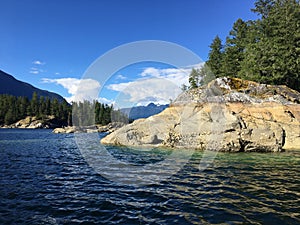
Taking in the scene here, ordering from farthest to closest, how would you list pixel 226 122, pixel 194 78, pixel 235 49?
pixel 194 78 < pixel 235 49 < pixel 226 122

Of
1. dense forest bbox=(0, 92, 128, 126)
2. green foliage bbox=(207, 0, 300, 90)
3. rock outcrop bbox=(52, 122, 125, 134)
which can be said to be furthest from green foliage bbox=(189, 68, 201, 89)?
dense forest bbox=(0, 92, 128, 126)

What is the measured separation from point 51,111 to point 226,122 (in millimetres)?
140409

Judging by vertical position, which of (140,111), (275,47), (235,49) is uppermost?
(235,49)

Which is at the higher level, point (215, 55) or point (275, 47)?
point (215, 55)

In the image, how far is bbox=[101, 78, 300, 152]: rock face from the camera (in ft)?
75.7

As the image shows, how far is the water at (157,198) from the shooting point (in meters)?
7.48

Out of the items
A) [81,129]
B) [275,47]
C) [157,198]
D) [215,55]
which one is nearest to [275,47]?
[275,47]

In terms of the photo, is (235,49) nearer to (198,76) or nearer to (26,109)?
(198,76)

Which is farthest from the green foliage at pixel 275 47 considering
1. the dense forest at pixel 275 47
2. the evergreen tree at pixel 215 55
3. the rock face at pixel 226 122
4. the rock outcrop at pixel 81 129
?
the rock outcrop at pixel 81 129

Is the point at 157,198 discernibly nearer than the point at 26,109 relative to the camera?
Yes

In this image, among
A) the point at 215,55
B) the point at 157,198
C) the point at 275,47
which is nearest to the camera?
the point at 157,198

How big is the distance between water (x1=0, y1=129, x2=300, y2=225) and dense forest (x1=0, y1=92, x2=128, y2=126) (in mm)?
122163

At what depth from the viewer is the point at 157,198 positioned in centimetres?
941

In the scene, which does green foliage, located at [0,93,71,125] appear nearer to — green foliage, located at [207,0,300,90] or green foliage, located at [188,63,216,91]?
green foliage, located at [188,63,216,91]
